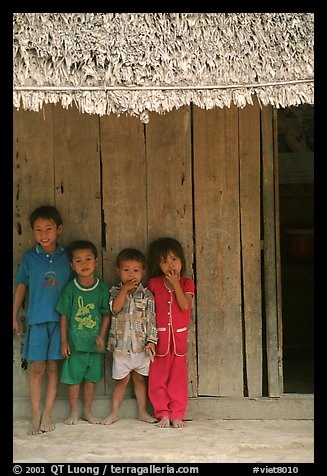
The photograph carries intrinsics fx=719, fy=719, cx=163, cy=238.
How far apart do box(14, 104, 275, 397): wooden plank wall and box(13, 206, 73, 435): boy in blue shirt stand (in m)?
0.17

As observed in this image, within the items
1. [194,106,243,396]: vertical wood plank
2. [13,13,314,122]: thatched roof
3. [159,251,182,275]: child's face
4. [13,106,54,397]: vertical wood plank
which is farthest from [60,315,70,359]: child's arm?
[13,13,314,122]: thatched roof

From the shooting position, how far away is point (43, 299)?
4.91m

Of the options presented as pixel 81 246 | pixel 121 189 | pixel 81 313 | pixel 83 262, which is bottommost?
pixel 81 313

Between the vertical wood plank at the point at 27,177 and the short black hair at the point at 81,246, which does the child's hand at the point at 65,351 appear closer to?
the vertical wood plank at the point at 27,177

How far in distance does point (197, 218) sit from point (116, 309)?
2.81 feet

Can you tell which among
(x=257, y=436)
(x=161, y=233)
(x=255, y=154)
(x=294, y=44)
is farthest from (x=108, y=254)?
(x=294, y=44)

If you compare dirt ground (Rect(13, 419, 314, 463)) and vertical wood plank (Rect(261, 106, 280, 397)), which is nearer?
dirt ground (Rect(13, 419, 314, 463))

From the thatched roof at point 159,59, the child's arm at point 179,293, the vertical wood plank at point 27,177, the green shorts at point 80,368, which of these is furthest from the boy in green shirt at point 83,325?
the thatched roof at point 159,59

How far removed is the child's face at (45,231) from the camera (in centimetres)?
487

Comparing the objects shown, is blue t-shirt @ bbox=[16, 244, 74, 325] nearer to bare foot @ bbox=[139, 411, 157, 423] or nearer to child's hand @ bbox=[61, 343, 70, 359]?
child's hand @ bbox=[61, 343, 70, 359]

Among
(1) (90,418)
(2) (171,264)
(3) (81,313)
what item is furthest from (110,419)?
(2) (171,264)

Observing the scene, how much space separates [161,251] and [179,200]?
408 millimetres

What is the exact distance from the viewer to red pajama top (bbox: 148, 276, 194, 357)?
4914 mm

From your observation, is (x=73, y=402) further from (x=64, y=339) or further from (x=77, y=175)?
(x=77, y=175)
